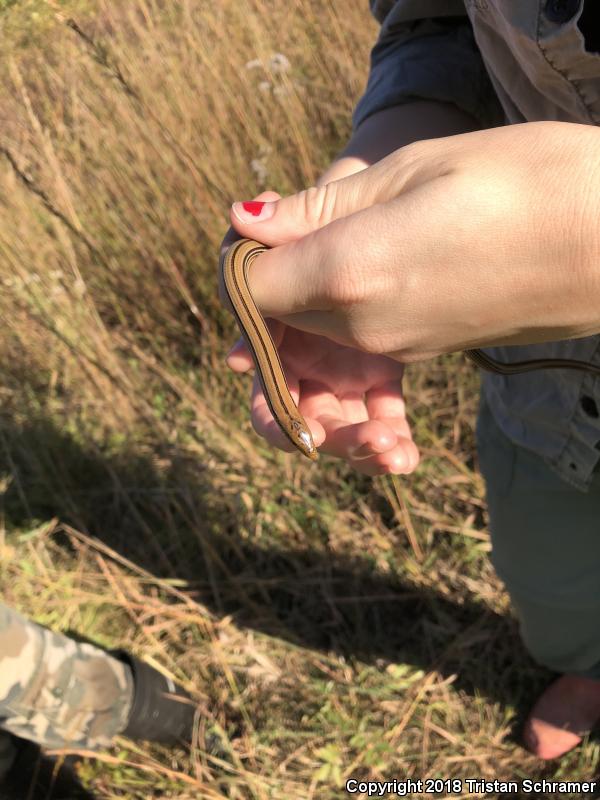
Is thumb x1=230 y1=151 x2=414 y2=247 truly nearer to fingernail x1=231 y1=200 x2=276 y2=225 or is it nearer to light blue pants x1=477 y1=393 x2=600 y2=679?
fingernail x1=231 y1=200 x2=276 y2=225

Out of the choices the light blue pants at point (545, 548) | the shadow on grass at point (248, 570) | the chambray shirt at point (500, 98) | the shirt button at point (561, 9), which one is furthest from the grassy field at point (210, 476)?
the shirt button at point (561, 9)

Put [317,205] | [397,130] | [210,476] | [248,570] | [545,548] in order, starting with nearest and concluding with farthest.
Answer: [317,205] → [397,130] → [545,548] → [248,570] → [210,476]

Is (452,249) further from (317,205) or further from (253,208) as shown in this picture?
(253,208)

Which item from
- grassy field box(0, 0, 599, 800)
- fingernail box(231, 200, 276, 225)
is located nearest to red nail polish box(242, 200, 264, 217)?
fingernail box(231, 200, 276, 225)

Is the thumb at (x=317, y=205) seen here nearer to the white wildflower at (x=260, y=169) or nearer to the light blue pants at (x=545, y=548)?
the light blue pants at (x=545, y=548)

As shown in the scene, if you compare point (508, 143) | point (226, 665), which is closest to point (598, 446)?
point (508, 143)

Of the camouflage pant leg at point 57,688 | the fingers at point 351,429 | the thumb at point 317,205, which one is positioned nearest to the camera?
the thumb at point 317,205

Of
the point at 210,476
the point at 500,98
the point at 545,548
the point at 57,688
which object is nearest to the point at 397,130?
the point at 500,98
